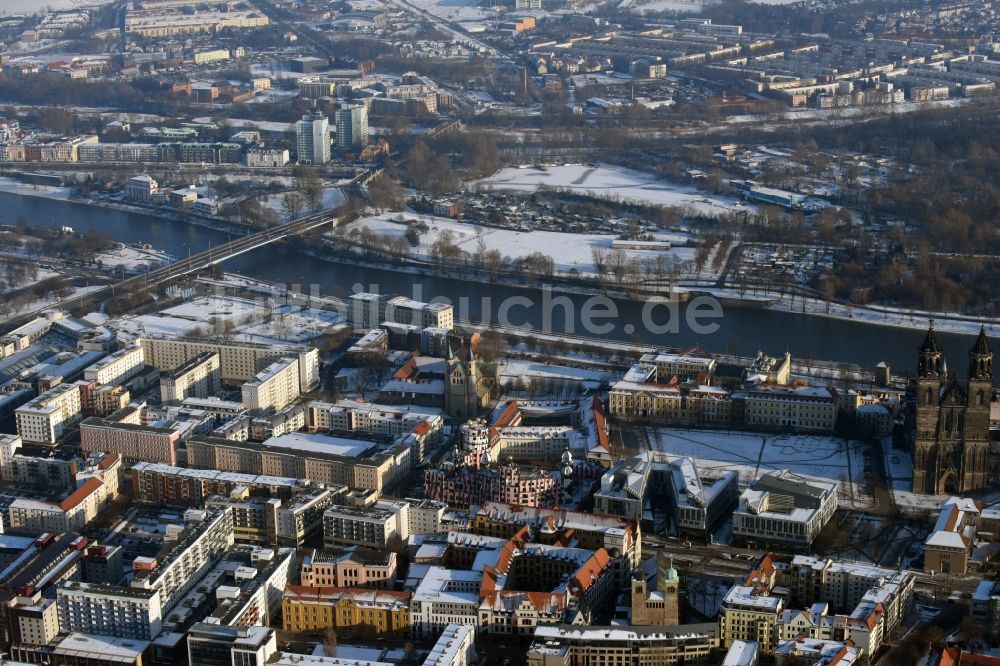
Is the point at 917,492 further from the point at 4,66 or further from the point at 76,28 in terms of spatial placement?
the point at 76,28

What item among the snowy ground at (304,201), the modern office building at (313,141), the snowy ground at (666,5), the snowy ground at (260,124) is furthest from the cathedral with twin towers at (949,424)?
the snowy ground at (666,5)

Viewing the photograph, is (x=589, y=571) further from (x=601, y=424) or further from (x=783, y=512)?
(x=601, y=424)

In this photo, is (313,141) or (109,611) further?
(313,141)

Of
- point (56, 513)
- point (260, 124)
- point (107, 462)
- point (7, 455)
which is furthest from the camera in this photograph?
point (260, 124)

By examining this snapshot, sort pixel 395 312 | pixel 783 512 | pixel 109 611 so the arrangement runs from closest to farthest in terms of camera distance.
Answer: pixel 109 611 < pixel 783 512 < pixel 395 312

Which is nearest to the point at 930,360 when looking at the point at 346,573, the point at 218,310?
the point at 346,573

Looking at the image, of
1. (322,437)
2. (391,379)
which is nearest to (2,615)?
(322,437)
